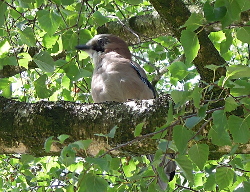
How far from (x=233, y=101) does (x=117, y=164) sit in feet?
3.00

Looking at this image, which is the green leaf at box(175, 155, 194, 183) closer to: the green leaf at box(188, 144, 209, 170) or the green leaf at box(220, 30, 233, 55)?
the green leaf at box(188, 144, 209, 170)

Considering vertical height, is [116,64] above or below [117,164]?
above

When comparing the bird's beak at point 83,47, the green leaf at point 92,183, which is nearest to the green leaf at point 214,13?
the green leaf at point 92,183

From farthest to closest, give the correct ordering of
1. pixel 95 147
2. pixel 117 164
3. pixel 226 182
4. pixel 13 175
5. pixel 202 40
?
pixel 13 175 < pixel 202 40 < pixel 95 147 < pixel 117 164 < pixel 226 182

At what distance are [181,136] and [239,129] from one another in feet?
0.78

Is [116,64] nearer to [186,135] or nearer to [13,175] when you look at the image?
[13,175]

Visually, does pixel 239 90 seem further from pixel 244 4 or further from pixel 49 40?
pixel 49 40

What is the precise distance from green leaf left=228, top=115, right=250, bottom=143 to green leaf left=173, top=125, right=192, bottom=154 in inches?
7.0

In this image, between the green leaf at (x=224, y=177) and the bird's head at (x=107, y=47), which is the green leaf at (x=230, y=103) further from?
the bird's head at (x=107, y=47)

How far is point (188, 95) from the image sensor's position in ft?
5.69

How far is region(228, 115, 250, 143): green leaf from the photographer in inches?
73.0

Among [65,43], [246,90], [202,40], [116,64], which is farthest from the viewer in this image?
[116,64]

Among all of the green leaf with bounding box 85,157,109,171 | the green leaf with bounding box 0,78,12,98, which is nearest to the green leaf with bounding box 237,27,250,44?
the green leaf with bounding box 85,157,109,171

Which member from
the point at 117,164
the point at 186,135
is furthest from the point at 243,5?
the point at 117,164
